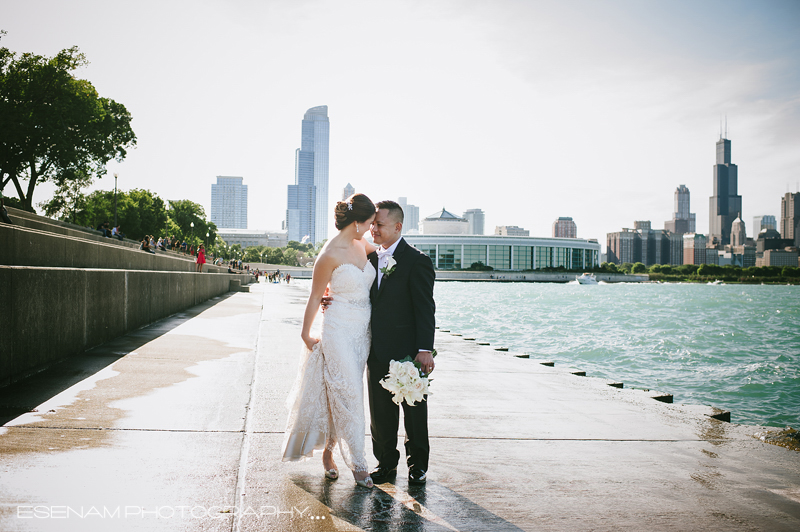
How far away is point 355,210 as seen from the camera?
4.19 meters

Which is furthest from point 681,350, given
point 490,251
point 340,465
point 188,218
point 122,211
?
point 490,251

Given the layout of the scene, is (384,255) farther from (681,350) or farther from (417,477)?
(681,350)

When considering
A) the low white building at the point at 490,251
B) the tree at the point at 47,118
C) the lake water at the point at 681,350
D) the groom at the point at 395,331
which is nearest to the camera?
the groom at the point at 395,331

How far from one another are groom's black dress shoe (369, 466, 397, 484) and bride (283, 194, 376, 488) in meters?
0.22

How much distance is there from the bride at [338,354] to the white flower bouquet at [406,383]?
28cm

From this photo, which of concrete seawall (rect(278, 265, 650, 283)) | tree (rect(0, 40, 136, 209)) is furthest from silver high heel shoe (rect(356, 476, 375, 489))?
concrete seawall (rect(278, 265, 650, 283))

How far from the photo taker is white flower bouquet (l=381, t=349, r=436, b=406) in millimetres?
3967

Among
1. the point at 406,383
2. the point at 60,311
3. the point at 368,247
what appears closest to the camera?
the point at 406,383

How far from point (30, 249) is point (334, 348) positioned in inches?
254

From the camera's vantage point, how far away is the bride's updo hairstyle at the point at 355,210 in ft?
13.7

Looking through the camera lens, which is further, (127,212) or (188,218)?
(188,218)

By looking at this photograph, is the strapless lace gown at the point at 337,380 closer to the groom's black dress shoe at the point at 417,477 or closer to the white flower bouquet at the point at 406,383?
the white flower bouquet at the point at 406,383

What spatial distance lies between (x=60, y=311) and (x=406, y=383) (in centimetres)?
558

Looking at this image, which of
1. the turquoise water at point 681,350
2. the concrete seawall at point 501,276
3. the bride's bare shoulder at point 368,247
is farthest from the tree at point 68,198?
the concrete seawall at point 501,276
